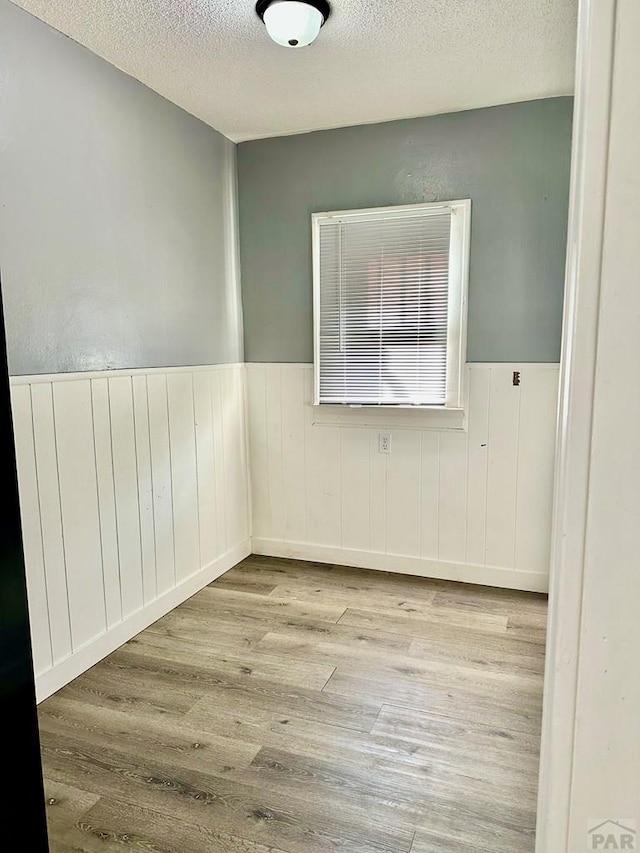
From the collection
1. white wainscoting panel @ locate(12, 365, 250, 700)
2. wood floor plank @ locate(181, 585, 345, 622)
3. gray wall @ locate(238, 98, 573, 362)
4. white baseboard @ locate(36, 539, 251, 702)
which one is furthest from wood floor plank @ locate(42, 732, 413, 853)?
gray wall @ locate(238, 98, 573, 362)

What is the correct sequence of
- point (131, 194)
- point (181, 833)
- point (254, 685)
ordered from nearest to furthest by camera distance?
point (181, 833)
point (254, 685)
point (131, 194)

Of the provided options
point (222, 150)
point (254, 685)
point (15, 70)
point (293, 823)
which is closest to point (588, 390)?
point (293, 823)

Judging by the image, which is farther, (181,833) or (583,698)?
(181,833)

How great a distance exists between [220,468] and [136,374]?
0.89 metres

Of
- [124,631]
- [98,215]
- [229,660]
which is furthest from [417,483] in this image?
[98,215]

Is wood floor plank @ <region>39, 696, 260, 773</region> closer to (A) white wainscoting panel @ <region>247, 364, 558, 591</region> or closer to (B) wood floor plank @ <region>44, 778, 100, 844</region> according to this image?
(B) wood floor plank @ <region>44, 778, 100, 844</region>

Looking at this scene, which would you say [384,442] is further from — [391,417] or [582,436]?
[582,436]

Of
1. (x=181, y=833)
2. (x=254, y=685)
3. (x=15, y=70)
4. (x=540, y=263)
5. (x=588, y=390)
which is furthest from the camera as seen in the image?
(x=540, y=263)

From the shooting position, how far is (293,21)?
202cm

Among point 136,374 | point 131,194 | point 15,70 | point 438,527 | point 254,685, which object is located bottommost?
point 254,685

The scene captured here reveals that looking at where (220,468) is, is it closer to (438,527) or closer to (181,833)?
(438,527)

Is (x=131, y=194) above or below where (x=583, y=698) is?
above

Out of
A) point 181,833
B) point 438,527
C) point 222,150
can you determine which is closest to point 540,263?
point 438,527

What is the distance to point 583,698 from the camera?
2.03 feet
